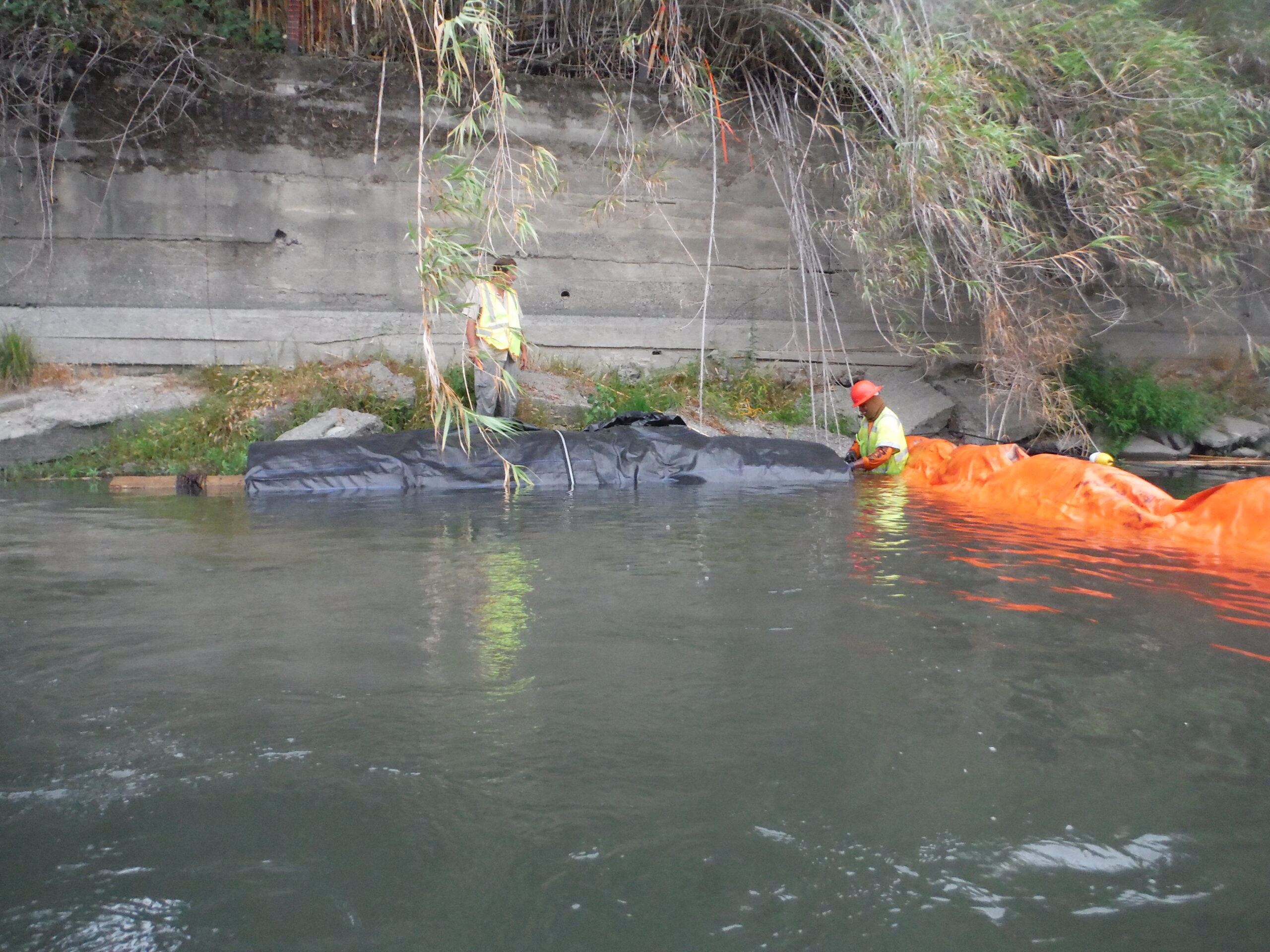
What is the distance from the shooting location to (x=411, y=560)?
15.9 ft

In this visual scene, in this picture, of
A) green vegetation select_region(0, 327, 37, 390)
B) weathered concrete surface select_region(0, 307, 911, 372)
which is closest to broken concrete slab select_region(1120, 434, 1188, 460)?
weathered concrete surface select_region(0, 307, 911, 372)

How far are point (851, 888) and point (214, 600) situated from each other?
2.93 m

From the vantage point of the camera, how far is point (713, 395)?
9867mm

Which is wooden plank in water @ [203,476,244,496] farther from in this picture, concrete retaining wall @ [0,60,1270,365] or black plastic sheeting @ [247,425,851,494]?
concrete retaining wall @ [0,60,1270,365]

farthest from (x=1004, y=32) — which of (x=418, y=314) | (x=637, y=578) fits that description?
(x=637, y=578)

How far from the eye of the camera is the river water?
1869 millimetres

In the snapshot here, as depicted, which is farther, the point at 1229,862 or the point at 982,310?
the point at 982,310

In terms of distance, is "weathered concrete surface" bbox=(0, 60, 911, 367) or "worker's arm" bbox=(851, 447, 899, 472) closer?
"worker's arm" bbox=(851, 447, 899, 472)

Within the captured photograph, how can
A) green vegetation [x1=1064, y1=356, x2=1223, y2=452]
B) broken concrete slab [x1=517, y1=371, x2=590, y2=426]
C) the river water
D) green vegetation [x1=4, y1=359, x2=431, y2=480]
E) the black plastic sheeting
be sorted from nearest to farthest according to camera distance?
the river water, the black plastic sheeting, green vegetation [x1=4, y1=359, x2=431, y2=480], broken concrete slab [x1=517, y1=371, x2=590, y2=426], green vegetation [x1=1064, y1=356, x2=1223, y2=452]

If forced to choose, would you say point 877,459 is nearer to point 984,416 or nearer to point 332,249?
point 984,416

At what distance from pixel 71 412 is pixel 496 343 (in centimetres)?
353

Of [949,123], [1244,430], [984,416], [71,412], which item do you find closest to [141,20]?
[71,412]

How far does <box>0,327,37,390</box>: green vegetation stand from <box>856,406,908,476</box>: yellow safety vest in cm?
718

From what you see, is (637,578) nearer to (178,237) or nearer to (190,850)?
(190,850)
